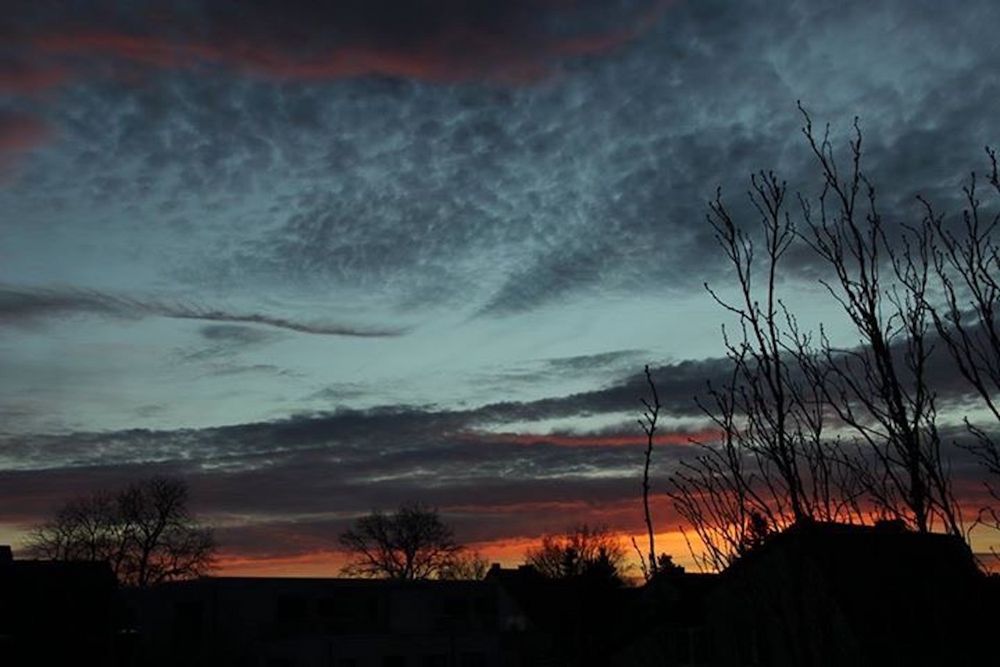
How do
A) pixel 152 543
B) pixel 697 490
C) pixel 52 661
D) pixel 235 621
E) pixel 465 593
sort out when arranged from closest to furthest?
1. pixel 697 490
2. pixel 52 661
3. pixel 235 621
4. pixel 465 593
5. pixel 152 543

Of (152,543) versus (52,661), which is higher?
(152,543)

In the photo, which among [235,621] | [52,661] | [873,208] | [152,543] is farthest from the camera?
[152,543]

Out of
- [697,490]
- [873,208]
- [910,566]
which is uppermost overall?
[873,208]

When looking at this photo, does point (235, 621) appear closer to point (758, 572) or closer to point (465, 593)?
point (465, 593)

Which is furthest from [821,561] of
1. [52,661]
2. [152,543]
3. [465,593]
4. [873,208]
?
[152,543]

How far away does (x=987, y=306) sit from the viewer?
6.07 m

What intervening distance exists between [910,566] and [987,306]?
2.12m

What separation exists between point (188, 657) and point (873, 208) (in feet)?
177

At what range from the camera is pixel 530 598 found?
200 feet

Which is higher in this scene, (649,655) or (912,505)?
A: (912,505)

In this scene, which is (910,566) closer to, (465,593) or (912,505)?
(912,505)

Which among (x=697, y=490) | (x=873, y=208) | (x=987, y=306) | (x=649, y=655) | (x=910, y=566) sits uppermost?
(x=873, y=208)

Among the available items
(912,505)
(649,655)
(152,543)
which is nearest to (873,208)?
(912,505)

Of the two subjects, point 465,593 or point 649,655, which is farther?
point 465,593
